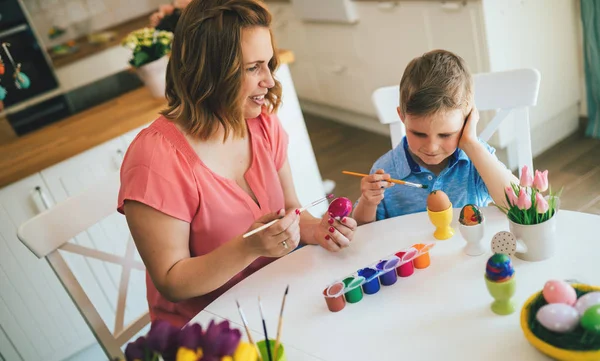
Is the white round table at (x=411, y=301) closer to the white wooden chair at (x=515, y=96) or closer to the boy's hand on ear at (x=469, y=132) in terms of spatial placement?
the boy's hand on ear at (x=469, y=132)

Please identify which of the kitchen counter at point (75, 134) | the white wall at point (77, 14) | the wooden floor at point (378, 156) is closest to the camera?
the kitchen counter at point (75, 134)

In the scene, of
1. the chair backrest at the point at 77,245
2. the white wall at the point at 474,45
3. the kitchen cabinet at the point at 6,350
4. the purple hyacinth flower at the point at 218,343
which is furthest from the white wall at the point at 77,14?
the purple hyacinth flower at the point at 218,343

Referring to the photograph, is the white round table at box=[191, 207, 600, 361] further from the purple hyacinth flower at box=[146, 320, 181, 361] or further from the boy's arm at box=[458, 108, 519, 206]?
the purple hyacinth flower at box=[146, 320, 181, 361]

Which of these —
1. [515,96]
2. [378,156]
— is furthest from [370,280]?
[378,156]

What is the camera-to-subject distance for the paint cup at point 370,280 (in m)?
1.01

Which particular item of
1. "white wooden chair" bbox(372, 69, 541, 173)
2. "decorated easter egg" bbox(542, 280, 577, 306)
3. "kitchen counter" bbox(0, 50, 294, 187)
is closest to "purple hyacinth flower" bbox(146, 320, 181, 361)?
"decorated easter egg" bbox(542, 280, 577, 306)

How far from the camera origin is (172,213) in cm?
123

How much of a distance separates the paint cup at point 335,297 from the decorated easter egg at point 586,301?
15.0 inches

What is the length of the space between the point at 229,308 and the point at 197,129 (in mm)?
424

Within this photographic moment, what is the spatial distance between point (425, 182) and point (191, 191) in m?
0.55

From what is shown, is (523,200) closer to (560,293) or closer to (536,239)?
(536,239)

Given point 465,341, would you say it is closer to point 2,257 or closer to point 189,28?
point 189,28

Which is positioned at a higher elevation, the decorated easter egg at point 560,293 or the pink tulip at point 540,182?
the pink tulip at point 540,182

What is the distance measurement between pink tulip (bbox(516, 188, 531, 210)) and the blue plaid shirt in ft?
1.24
